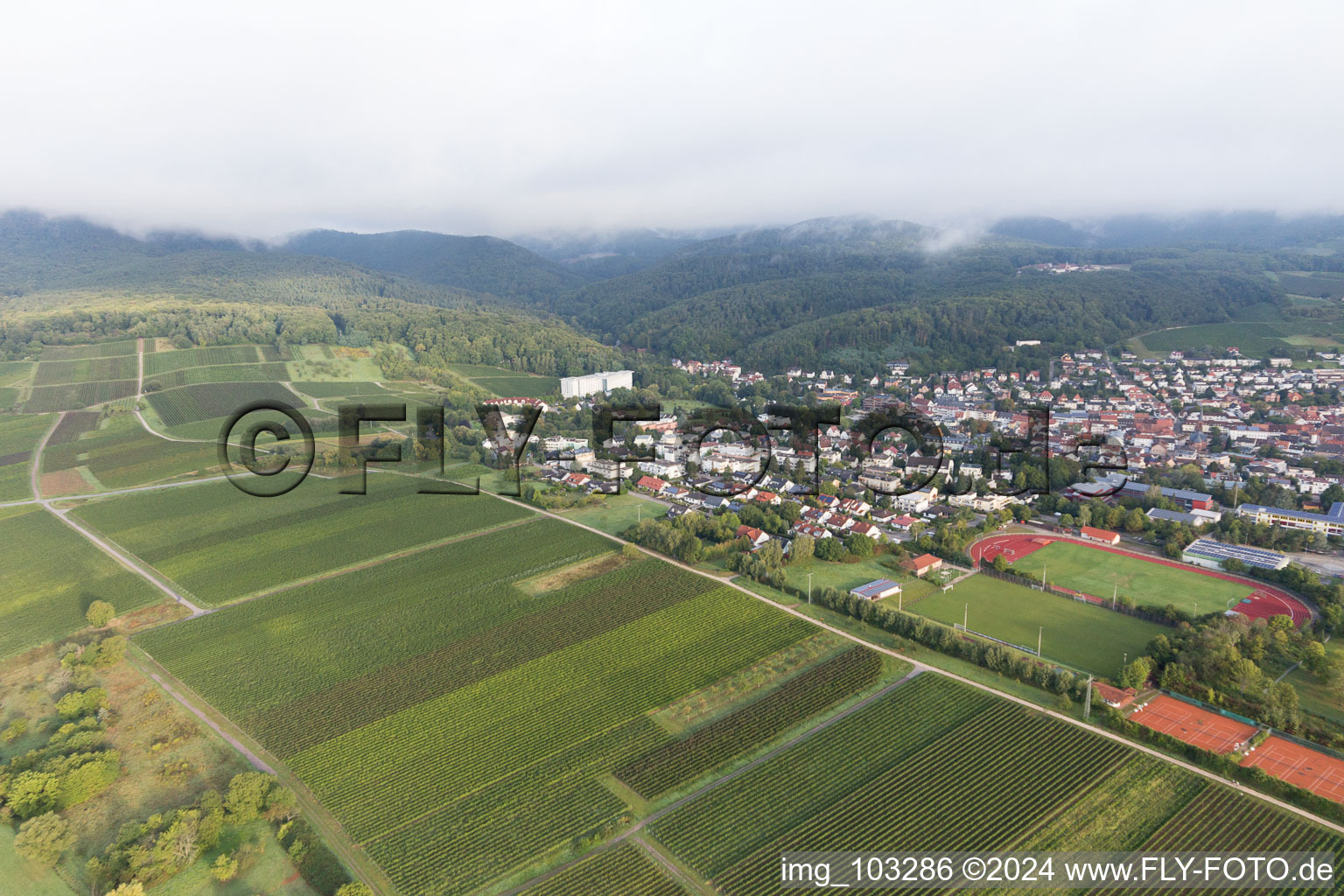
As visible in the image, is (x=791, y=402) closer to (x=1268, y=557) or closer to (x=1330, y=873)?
(x=1268, y=557)

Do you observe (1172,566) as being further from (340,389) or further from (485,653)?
(340,389)

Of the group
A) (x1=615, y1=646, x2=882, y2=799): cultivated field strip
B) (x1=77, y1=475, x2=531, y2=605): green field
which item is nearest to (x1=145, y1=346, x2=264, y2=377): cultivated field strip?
(x1=77, y1=475, x2=531, y2=605): green field

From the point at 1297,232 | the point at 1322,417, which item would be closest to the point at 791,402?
the point at 1322,417

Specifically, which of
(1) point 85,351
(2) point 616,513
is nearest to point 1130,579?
(2) point 616,513

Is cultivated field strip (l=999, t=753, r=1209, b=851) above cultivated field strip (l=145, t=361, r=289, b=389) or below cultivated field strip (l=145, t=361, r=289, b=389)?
below

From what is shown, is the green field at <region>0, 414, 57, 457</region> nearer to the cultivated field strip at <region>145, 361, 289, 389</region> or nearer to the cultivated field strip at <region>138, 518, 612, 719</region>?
the cultivated field strip at <region>145, 361, 289, 389</region>

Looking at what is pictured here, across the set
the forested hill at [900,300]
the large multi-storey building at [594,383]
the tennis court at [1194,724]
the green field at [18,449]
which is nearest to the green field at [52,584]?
the green field at [18,449]
